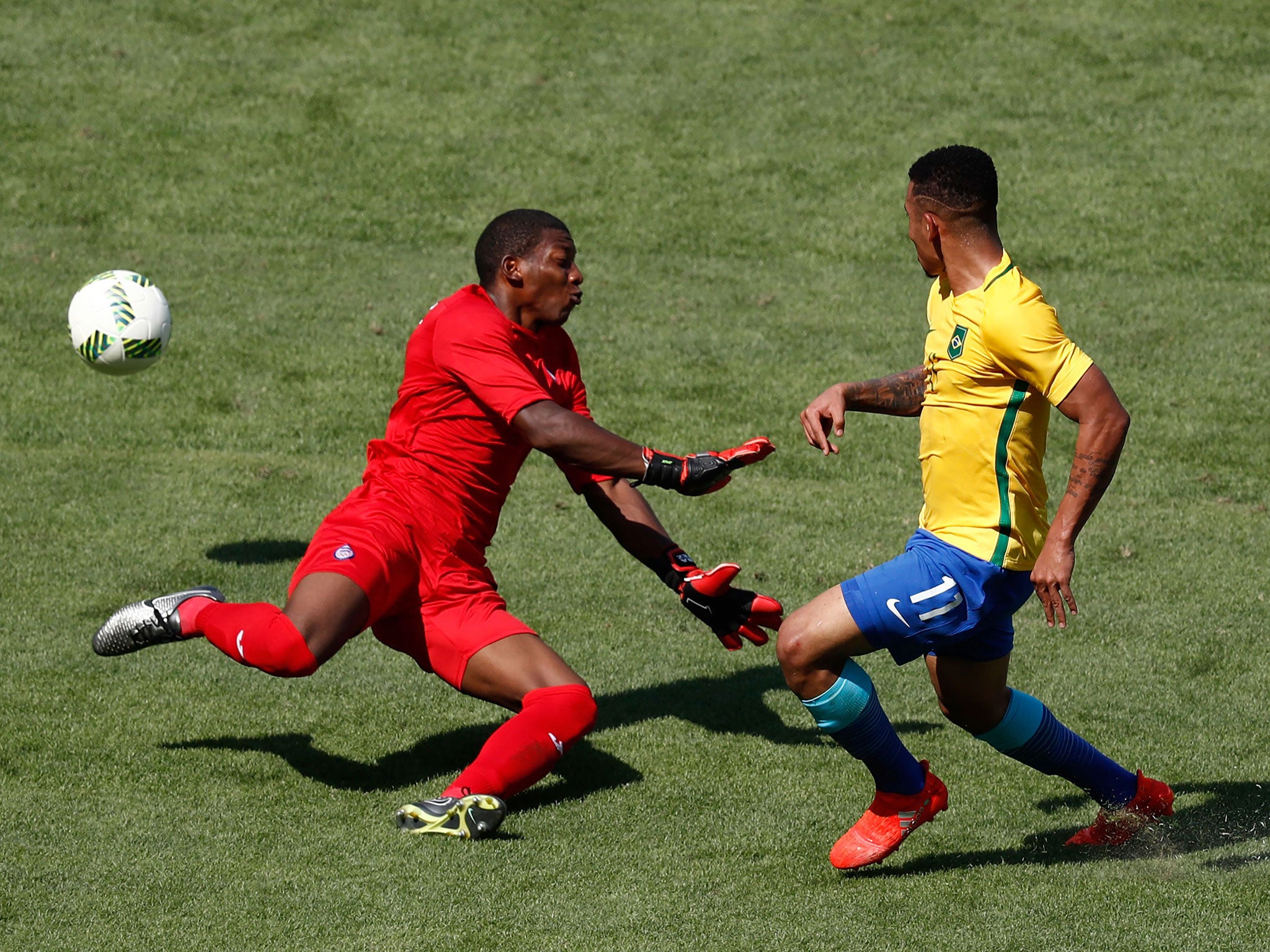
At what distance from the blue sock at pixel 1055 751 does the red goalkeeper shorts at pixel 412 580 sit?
1.90m

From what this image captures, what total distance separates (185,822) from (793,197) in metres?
9.51

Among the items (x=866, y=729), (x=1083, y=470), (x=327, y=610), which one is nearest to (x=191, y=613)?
(x=327, y=610)

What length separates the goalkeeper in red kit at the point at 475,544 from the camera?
536cm

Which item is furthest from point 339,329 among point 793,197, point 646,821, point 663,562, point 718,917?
point 718,917

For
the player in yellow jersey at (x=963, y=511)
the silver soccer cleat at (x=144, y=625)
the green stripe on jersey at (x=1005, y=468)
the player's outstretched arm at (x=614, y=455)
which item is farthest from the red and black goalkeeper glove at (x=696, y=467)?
the silver soccer cleat at (x=144, y=625)

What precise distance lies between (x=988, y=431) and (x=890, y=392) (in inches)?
25.4

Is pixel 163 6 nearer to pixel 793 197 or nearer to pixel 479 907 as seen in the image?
pixel 793 197

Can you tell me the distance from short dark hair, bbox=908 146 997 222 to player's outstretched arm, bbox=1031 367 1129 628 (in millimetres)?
706

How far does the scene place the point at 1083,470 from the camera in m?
4.38

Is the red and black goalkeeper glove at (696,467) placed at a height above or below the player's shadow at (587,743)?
above

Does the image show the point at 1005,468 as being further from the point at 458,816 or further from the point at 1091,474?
the point at 458,816

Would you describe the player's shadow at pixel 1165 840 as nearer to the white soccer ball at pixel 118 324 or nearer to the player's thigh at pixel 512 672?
the player's thigh at pixel 512 672

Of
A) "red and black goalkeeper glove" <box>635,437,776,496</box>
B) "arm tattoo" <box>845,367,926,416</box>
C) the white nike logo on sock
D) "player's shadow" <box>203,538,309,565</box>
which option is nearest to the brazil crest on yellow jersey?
the white nike logo on sock

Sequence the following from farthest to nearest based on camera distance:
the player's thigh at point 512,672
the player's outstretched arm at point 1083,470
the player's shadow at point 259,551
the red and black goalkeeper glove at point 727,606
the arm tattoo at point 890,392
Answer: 1. the player's shadow at point 259,551
2. the red and black goalkeeper glove at point 727,606
3. the player's thigh at point 512,672
4. the arm tattoo at point 890,392
5. the player's outstretched arm at point 1083,470
